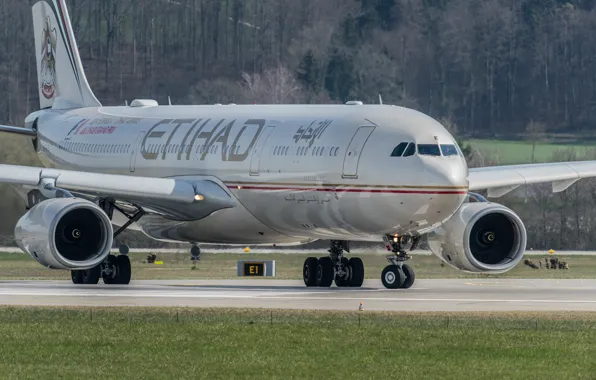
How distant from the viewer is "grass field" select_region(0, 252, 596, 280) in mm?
40656

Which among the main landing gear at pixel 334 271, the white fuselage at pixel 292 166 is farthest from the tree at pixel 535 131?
the main landing gear at pixel 334 271

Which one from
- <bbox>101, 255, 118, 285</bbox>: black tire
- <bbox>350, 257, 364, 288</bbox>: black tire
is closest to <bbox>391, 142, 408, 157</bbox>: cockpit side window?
<bbox>350, 257, 364, 288</bbox>: black tire

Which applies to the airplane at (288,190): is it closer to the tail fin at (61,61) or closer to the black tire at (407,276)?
the black tire at (407,276)

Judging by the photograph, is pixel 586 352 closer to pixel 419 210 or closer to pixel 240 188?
pixel 419 210

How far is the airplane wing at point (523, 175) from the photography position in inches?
1316

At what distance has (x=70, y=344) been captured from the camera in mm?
19562

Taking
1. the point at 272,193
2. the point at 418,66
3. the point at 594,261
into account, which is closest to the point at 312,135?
the point at 272,193

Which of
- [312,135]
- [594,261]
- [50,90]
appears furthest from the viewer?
[594,261]

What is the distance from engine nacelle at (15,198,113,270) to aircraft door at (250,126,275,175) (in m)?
3.48

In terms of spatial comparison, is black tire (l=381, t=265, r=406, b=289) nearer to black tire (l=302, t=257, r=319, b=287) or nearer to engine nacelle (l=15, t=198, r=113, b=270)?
black tire (l=302, t=257, r=319, b=287)

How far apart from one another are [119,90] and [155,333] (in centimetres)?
5707

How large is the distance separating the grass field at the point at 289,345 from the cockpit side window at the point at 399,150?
5.99 m

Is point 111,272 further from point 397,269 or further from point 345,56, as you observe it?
point 345,56

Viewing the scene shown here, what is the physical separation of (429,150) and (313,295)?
345cm
